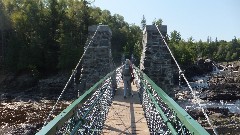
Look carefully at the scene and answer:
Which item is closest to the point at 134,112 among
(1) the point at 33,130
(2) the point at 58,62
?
(1) the point at 33,130

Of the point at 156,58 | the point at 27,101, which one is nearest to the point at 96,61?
the point at 156,58

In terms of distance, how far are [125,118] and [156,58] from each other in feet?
11.8

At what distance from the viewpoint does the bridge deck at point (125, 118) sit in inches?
204

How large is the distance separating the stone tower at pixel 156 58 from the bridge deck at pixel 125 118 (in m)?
1.29

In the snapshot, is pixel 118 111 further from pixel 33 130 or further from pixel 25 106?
pixel 25 106

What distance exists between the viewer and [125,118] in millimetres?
6113

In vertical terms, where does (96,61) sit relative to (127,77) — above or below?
above

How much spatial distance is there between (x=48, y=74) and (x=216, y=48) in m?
63.3

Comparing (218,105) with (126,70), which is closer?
(126,70)

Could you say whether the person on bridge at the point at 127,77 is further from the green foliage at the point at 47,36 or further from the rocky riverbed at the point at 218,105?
the green foliage at the point at 47,36

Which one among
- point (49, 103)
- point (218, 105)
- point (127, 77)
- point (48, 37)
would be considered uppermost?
point (48, 37)

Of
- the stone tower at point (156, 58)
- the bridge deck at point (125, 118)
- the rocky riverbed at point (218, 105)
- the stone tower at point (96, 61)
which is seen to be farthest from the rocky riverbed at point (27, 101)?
the bridge deck at point (125, 118)

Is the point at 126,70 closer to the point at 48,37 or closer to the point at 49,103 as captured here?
the point at 49,103

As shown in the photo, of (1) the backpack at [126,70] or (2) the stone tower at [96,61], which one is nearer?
(1) the backpack at [126,70]
